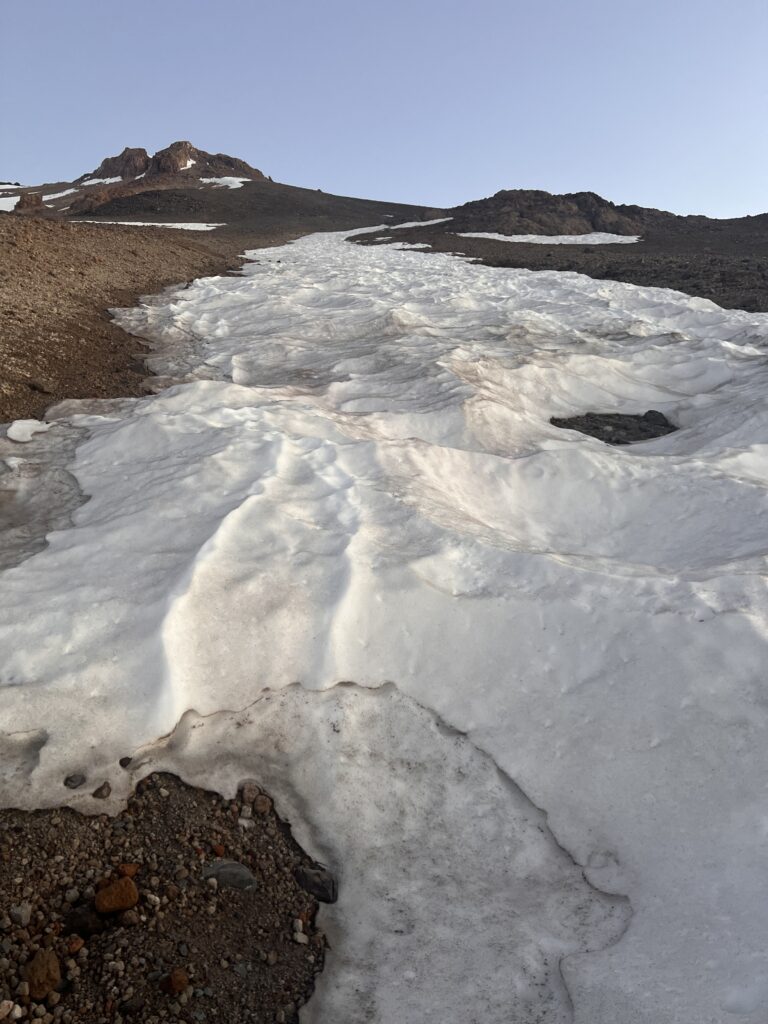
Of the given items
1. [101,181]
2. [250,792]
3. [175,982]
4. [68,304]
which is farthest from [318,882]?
[101,181]

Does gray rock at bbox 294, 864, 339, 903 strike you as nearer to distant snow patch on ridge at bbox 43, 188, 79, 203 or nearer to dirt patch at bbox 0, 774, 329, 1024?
dirt patch at bbox 0, 774, 329, 1024

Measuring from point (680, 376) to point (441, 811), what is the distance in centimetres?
789

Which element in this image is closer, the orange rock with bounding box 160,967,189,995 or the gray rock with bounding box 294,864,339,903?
the orange rock with bounding box 160,967,189,995

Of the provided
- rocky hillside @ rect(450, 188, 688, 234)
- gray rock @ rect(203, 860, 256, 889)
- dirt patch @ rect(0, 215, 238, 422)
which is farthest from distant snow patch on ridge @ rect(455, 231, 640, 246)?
gray rock @ rect(203, 860, 256, 889)

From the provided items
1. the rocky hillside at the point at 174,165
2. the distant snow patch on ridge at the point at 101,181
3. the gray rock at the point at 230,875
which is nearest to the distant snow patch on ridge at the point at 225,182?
the rocky hillside at the point at 174,165

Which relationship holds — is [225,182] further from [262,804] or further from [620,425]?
[262,804]

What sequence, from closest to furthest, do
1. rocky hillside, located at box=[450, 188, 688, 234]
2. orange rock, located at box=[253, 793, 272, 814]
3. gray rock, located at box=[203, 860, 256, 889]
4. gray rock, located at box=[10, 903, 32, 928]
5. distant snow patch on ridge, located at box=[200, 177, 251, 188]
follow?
gray rock, located at box=[10, 903, 32, 928]
gray rock, located at box=[203, 860, 256, 889]
orange rock, located at box=[253, 793, 272, 814]
rocky hillside, located at box=[450, 188, 688, 234]
distant snow patch on ridge, located at box=[200, 177, 251, 188]

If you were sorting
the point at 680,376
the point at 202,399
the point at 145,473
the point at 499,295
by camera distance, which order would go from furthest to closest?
the point at 499,295 < the point at 680,376 < the point at 202,399 < the point at 145,473

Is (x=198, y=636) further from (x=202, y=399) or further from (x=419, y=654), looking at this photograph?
(x=202, y=399)

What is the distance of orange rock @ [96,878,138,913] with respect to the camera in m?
2.59

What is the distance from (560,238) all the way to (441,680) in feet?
117

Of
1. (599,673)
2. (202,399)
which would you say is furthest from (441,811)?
(202,399)

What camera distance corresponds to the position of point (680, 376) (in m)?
9.48

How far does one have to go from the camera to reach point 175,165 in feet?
208
